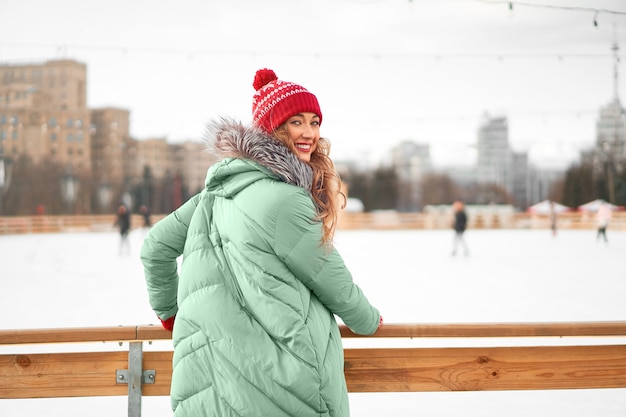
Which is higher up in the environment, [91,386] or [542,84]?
[542,84]

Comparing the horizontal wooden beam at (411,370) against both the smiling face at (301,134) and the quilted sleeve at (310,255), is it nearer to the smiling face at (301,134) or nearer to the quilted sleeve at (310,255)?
the quilted sleeve at (310,255)

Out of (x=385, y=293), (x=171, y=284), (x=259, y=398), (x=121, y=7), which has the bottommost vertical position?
(x=385, y=293)

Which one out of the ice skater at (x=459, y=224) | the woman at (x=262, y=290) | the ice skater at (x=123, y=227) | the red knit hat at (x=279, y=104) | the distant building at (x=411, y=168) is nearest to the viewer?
the woman at (x=262, y=290)

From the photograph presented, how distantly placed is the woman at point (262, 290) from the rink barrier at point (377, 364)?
313 mm

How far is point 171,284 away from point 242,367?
0.30 metres

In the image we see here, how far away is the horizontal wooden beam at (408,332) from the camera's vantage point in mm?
1343

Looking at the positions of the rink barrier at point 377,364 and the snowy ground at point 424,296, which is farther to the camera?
the snowy ground at point 424,296

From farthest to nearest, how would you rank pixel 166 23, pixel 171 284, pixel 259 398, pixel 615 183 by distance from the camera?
pixel 615 183
pixel 166 23
pixel 171 284
pixel 259 398

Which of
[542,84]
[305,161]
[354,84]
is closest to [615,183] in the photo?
[542,84]

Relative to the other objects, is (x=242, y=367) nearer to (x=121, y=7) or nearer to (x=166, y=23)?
(x=121, y=7)

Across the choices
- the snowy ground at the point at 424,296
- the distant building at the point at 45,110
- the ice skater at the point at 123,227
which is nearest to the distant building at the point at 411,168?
the distant building at the point at 45,110

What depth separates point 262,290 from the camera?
100cm

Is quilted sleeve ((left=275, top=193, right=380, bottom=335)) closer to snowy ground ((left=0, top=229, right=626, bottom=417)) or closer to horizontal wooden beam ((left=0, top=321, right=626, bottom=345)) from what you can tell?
horizontal wooden beam ((left=0, top=321, right=626, bottom=345))

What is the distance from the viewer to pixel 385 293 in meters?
5.70
